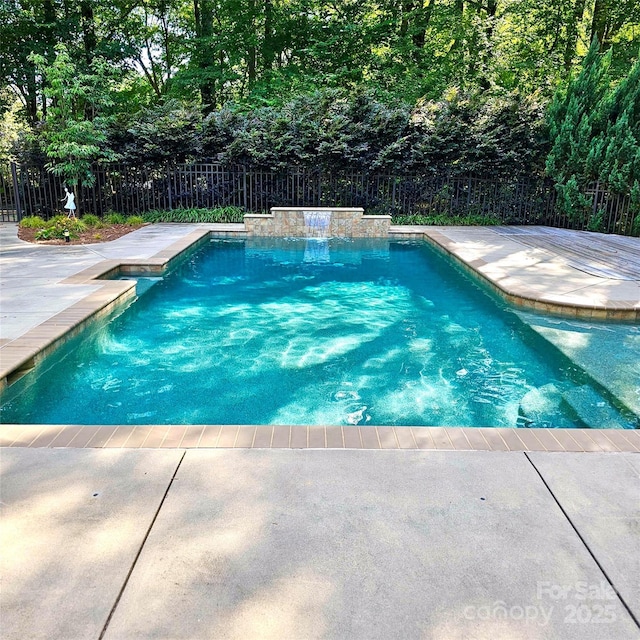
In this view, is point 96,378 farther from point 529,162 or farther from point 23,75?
point 23,75

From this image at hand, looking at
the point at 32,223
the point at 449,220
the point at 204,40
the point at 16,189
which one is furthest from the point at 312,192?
the point at 204,40

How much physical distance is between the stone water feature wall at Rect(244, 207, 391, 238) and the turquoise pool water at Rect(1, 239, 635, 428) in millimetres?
4784

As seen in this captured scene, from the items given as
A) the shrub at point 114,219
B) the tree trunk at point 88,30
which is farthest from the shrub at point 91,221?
the tree trunk at point 88,30

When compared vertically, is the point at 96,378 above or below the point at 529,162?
below

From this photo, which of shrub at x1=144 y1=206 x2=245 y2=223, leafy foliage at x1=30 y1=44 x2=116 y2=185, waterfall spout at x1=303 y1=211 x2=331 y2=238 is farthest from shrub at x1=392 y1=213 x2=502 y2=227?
leafy foliage at x1=30 y1=44 x2=116 y2=185

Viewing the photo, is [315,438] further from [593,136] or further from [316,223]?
[593,136]

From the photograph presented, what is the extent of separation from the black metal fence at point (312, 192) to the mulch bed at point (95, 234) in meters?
1.81

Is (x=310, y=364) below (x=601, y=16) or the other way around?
below

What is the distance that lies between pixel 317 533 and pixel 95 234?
10.3m

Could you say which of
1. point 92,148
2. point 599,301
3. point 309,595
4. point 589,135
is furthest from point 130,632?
point 589,135

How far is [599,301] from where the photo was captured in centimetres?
618

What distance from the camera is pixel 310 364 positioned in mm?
4988

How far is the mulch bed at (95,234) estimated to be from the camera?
34.3 feet

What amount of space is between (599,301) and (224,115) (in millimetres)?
10806
